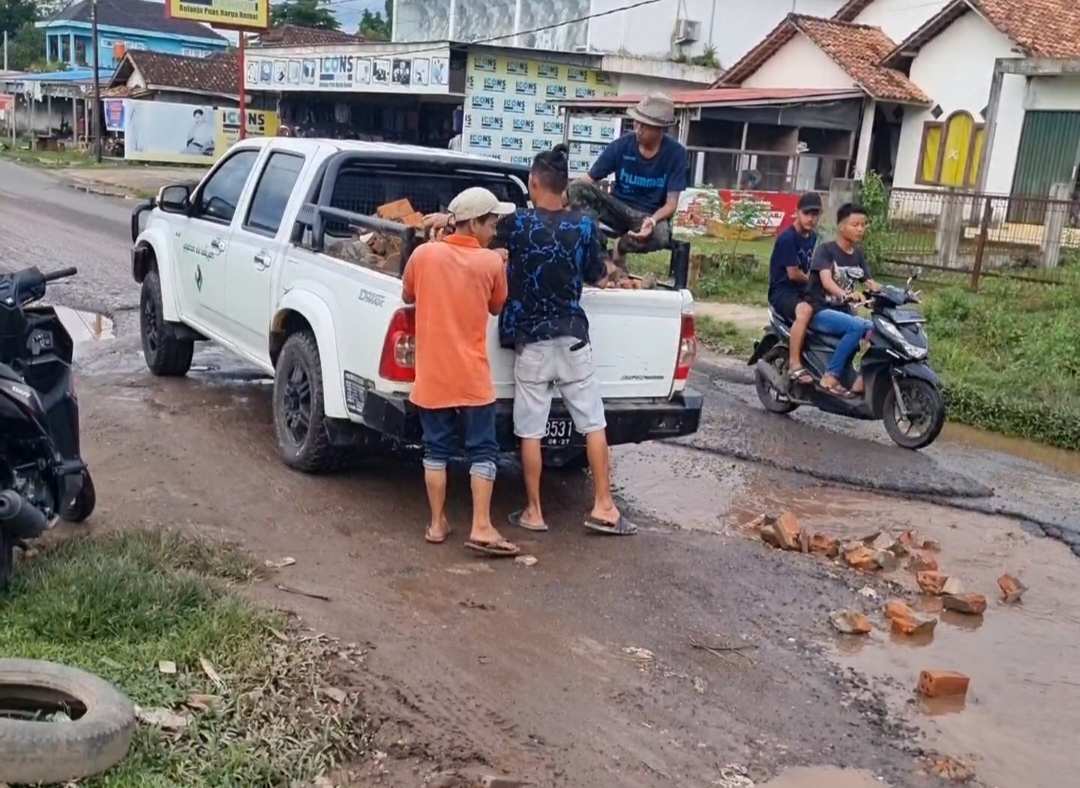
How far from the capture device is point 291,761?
11.4ft

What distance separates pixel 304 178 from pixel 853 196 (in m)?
11.0

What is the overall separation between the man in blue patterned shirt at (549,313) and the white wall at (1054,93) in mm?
18526

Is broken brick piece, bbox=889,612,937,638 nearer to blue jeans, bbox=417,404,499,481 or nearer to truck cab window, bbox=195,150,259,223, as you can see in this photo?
blue jeans, bbox=417,404,499,481

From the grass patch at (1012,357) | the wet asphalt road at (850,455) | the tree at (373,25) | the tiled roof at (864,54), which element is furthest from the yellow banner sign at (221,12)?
the tree at (373,25)

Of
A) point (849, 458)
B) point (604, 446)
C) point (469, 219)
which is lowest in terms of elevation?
Answer: point (849, 458)

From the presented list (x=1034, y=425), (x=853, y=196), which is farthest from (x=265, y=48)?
(x=1034, y=425)

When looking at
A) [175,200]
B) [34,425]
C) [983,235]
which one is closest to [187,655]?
[34,425]

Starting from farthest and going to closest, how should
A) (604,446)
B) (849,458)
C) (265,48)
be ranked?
(265,48) → (849,458) → (604,446)

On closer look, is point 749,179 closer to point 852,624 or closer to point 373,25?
point 852,624

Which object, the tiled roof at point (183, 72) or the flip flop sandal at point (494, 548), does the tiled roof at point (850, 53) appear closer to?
the flip flop sandal at point (494, 548)

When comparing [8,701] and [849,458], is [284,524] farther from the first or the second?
[849,458]

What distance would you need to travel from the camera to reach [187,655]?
400 cm

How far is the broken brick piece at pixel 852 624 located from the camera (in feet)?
16.3

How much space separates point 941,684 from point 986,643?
798 mm
